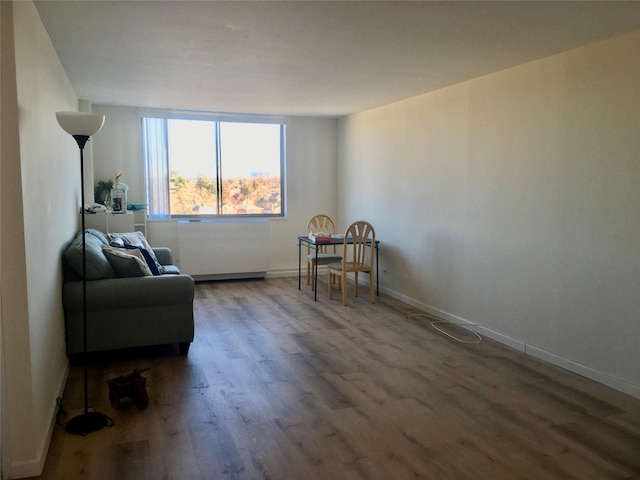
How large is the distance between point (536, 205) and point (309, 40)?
2.12 meters

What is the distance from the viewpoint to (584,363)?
359 cm

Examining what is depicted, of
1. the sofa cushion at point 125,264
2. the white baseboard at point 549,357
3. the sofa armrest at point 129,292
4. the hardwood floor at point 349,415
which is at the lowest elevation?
the hardwood floor at point 349,415

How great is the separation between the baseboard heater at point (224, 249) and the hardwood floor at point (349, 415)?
93.1 inches

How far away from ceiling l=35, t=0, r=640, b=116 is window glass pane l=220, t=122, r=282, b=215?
1.92 metres

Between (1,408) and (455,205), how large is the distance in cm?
394

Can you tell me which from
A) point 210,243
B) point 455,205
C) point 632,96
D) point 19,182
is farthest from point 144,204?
point 632,96

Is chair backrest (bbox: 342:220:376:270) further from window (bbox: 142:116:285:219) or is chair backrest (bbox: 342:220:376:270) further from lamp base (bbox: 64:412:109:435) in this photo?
lamp base (bbox: 64:412:109:435)

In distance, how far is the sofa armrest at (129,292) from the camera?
140 inches

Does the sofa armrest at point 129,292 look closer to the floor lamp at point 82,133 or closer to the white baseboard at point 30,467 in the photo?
the floor lamp at point 82,133

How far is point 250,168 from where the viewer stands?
7168mm

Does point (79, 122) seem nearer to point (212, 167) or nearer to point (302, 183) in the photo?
point (212, 167)

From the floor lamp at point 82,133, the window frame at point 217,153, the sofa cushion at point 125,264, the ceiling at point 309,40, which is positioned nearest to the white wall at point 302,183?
the window frame at point 217,153

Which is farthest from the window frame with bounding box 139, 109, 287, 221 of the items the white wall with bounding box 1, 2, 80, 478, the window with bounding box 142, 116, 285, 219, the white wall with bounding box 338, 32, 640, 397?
the white wall with bounding box 1, 2, 80, 478

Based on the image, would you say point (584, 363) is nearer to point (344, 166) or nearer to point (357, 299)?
point (357, 299)
